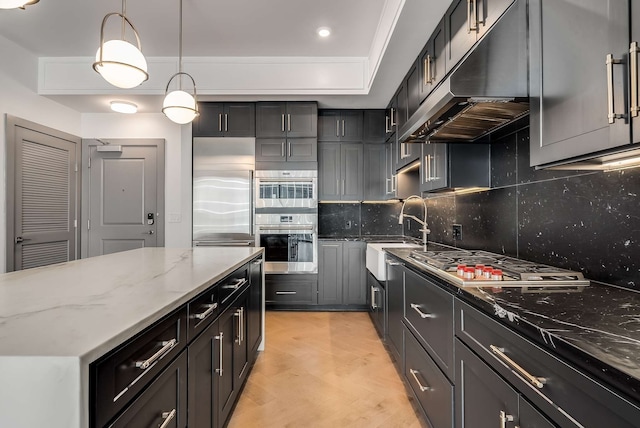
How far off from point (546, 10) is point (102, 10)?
3.15 meters

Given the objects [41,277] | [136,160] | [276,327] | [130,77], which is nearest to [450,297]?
[41,277]

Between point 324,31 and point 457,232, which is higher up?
point 324,31

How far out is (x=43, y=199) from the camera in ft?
11.9

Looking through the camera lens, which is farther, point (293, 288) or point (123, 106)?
point (293, 288)

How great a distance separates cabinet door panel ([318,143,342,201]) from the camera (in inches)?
158

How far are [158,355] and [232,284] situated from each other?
0.82 meters

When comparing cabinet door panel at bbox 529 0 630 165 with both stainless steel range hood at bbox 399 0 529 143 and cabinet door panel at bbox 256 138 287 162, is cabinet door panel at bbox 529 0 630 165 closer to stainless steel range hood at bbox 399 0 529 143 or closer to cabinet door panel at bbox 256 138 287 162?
stainless steel range hood at bbox 399 0 529 143

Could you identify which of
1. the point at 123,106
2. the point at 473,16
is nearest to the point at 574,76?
the point at 473,16

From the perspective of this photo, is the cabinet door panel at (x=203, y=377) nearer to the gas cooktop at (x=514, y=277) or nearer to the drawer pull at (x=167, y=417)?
the drawer pull at (x=167, y=417)

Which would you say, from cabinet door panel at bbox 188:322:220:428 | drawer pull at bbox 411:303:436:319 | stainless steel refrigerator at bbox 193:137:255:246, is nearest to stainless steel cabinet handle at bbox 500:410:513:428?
drawer pull at bbox 411:303:436:319

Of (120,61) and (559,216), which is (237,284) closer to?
(120,61)

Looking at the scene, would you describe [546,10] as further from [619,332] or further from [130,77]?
[130,77]

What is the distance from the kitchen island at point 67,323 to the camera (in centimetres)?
62

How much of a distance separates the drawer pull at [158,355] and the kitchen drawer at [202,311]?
0.13 metres
